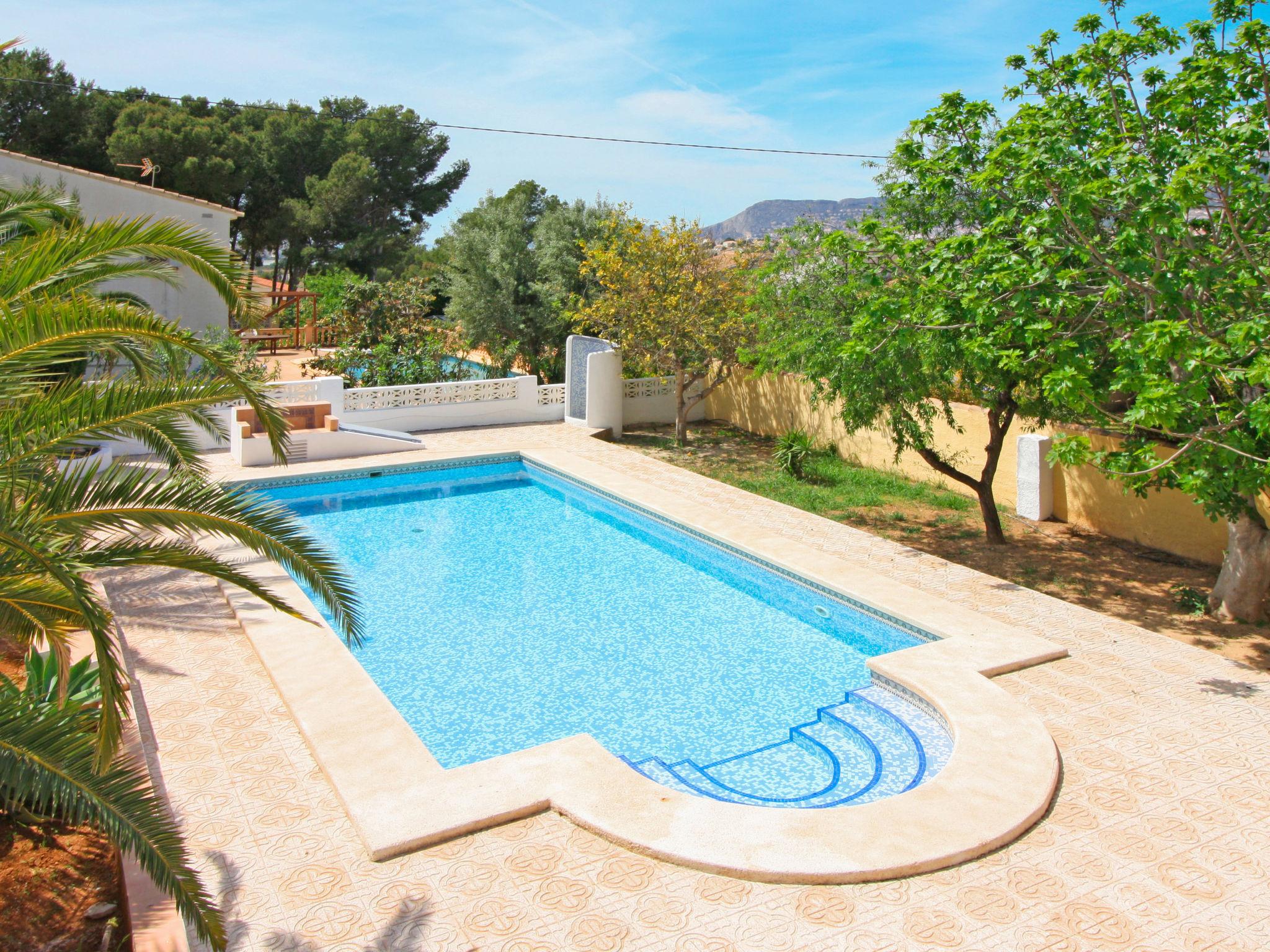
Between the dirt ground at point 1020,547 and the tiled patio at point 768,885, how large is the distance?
135cm

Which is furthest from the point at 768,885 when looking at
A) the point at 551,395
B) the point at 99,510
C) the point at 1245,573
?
the point at 551,395

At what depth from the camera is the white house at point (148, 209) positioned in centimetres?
1867

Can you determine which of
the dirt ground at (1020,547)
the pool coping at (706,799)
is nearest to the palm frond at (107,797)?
the pool coping at (706,799)

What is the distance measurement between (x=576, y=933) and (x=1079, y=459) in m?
4.85

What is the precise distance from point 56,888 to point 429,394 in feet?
43.3

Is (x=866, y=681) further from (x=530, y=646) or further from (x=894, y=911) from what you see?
(x=894, y=911)

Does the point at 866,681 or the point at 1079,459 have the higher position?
the point at 1079,459

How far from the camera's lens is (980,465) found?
1303 cm

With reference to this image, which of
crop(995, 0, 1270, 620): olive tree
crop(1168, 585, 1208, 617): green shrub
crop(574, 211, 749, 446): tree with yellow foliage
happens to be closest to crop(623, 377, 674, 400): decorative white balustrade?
crop(574, 211, 749, 446): tree with yellow foliage

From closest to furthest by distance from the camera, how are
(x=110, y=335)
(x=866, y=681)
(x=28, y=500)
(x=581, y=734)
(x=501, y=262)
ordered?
1. (x=28, y=500)
2. (x=110, y=335)
3. (x=581, y=734)
4. (x=866, y=681)
5. (x=501, y=262)

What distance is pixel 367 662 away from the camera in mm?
8570

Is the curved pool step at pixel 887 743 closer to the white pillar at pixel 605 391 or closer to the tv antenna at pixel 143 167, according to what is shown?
the white pillar at pixel 605 391

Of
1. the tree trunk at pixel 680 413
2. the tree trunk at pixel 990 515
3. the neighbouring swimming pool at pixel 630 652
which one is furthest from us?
the tree trunk at pixel 680 413

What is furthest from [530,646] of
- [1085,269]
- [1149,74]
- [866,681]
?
[1149,74]
